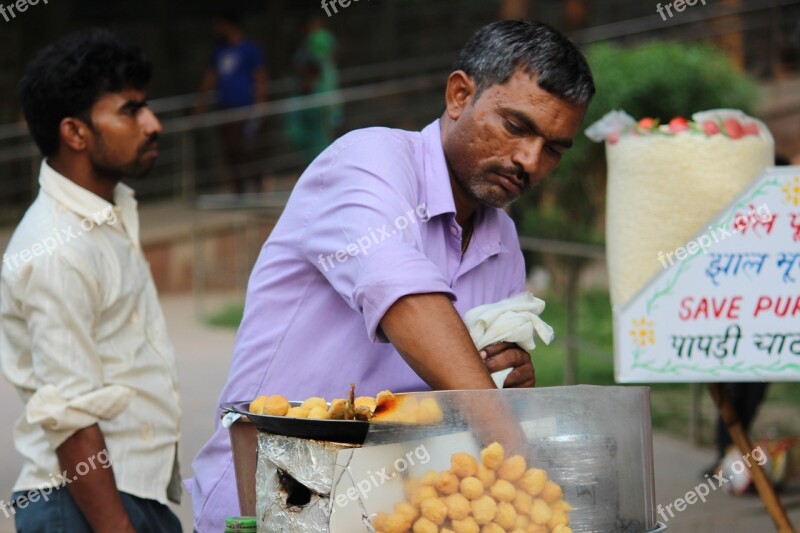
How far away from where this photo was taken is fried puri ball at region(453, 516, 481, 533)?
1.77 metres

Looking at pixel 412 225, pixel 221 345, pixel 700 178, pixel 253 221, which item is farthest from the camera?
pixel 253 221

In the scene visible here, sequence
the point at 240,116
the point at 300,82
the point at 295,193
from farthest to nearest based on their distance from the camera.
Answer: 1. the point at 300,82
2. the point at 240,116
3. the point at 295,193

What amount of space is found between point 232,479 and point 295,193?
1.90 ft

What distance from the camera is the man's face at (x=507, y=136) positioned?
2.25 metres

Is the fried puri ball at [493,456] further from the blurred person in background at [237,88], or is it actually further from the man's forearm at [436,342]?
the blurred person in background at [237,88]

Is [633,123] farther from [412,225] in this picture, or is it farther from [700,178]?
[412,225]

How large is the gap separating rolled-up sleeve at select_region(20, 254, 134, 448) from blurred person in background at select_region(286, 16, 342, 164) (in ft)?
30.9

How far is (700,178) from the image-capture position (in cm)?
346

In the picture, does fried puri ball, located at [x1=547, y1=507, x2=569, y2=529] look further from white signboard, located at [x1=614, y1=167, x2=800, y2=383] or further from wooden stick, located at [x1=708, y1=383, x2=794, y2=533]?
wooden stick, located at [x1=708, y1=383, x2=794, y2=533]

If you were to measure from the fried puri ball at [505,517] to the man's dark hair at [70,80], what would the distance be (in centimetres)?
189

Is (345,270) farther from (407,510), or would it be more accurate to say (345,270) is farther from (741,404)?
(741,404)

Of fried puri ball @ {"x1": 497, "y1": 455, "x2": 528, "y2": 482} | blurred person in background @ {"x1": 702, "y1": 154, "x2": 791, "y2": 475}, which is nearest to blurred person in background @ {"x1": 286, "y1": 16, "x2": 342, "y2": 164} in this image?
blurred person in background @ {"x1": 702, "y1": 154, "x2": 791, "y2": 475}

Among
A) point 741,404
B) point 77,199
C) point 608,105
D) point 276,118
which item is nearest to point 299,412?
point 77,199

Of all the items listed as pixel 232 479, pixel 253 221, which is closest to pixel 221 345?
pixel 253 221
